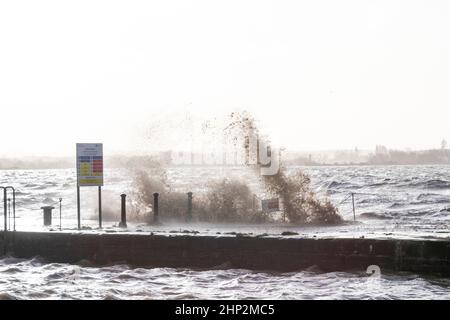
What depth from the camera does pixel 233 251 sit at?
17.1 metres

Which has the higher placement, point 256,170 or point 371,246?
point 256,170

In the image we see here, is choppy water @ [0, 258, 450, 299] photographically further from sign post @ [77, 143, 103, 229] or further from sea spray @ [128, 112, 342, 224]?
sea spray @ [128, 112, 342, 224]

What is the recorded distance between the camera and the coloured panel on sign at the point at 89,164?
20656 millimetres

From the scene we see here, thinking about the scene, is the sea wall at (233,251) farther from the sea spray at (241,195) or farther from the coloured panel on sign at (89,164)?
the sea spray at (241,195)

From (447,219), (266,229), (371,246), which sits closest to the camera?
(371,246)

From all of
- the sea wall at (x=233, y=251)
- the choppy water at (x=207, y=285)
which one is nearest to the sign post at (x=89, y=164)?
the sea wall at (x=233, y=251)

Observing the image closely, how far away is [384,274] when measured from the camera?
1543 cm

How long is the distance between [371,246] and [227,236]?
11.7ft

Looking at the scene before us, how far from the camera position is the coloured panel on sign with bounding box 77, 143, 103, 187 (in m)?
20.7

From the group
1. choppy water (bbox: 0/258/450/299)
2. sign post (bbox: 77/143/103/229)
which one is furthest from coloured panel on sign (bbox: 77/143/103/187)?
choppy water (bbox: 0/258/450/299)

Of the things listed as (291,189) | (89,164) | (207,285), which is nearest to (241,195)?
(291,189)

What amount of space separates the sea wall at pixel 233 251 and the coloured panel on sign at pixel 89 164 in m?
2.23
